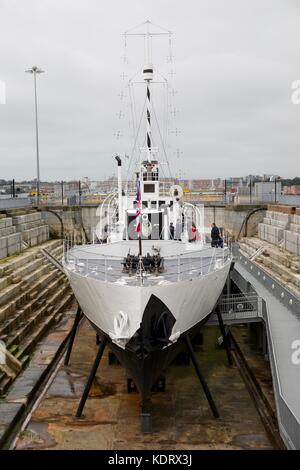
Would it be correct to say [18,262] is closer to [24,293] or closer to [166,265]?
[24,293]

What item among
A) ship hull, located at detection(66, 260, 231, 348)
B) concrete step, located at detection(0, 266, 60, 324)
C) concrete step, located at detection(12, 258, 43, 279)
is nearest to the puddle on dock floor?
ship hull, located at detection(66, 260, 231, 348)

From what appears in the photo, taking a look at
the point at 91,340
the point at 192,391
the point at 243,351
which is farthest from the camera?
the point at 91,340

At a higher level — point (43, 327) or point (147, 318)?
point (147, 318)

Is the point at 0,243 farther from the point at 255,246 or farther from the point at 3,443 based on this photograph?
the point at 255,246

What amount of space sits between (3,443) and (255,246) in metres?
21.9

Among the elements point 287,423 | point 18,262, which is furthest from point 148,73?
point 287,423

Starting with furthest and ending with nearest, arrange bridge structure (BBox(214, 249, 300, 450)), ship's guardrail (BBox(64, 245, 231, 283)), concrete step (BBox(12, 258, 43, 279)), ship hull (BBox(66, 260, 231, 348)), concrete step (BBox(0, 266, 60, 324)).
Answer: concrete step (BBox(12, 258, 43, 279))
concrete step (BBox(0, 266, 60, 324))
ship's guardrail (BBox(64, 245, 231, 283))
ship hull (BBox(66, 260, 231, 348))
bridge structure (BBox(214, 249, 300, 450))

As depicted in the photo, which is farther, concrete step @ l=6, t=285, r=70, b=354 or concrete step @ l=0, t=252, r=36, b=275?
concrete step @ l=0, t=252, r=36, b=275

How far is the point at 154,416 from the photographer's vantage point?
41.2 ft

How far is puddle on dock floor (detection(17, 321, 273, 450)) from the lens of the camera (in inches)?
440

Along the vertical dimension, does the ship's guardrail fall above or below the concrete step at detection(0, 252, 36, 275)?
above

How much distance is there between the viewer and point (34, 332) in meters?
17.8

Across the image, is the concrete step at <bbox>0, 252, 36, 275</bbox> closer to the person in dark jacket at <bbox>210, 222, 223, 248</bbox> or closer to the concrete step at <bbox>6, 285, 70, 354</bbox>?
the concrete step at <bbox>6, 285, 70, 354</bbox>
